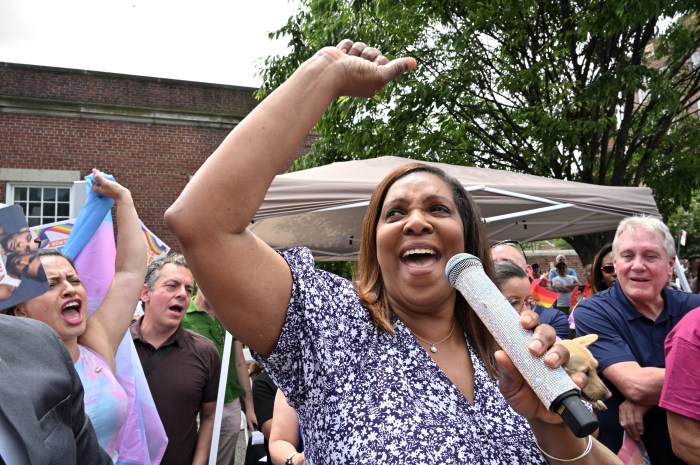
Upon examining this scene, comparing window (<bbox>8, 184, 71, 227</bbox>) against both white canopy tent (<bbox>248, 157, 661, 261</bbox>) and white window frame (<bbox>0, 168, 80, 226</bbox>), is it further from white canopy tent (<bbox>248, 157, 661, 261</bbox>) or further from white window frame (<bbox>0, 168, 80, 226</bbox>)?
white canopy tent (<bbox>248, 157, 661, 261</bbox>)

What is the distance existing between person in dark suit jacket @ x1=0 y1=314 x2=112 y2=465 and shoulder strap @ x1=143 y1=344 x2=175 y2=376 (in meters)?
2.11

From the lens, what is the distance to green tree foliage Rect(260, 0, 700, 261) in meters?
8.44

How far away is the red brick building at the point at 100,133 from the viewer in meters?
13.8

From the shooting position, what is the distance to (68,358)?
4.99 feet

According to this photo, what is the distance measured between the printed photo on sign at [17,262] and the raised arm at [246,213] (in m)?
0.82

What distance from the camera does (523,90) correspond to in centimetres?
933

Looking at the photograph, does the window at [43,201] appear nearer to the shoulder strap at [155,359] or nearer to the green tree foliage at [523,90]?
the green tree foliage at [523,90]

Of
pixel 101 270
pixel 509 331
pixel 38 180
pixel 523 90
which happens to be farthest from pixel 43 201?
pixel 509 331

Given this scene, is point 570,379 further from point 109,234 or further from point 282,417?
point 109,234

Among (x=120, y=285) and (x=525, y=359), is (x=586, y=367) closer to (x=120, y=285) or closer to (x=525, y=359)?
(x=525, y=359)

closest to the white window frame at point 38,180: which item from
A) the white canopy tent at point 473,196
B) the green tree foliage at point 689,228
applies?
the white canopy tent at point 473,196

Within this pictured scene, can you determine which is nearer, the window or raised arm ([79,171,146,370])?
raised arm ([79,171,146,370])

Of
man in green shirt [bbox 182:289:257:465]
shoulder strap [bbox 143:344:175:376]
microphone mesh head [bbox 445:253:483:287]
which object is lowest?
man in green shirt [bbox 182:289:257:465]

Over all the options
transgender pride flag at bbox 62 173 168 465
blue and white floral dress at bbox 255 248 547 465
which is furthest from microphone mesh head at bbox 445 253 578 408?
transgender pride flag at bbox 62 173 168 465
